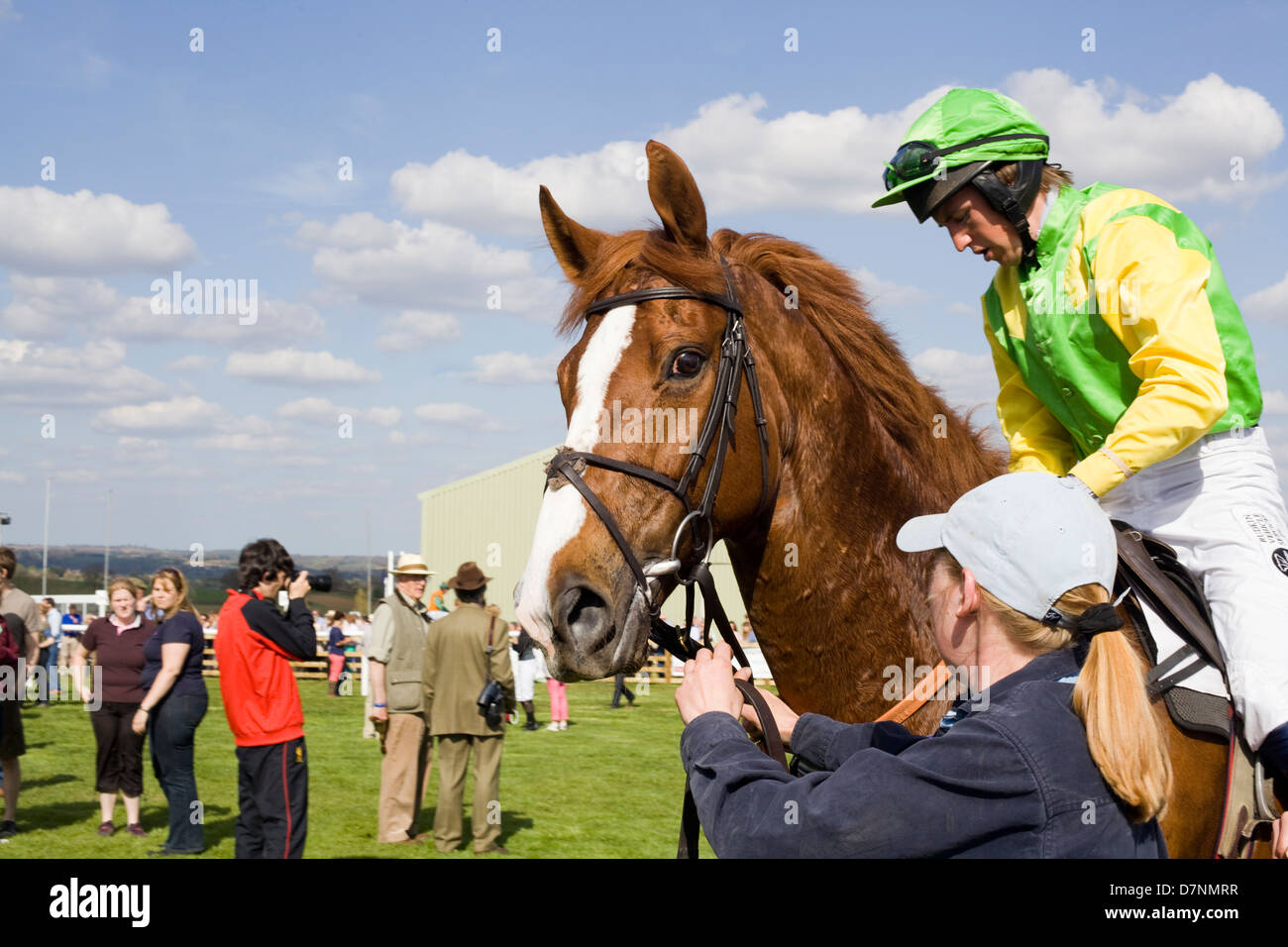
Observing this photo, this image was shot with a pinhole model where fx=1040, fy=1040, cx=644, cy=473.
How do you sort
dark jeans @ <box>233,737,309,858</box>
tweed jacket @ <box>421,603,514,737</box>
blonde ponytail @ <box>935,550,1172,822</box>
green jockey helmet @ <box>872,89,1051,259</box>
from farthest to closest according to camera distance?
tweed jacket @ <box>421,603,514,737</box>, dark jeans @ <box>233,737,309,858</box>, green jockey helmet @ <box>872,89,1051,259</box>, blonde ponytail @ <box>935,550,1172,822</box>

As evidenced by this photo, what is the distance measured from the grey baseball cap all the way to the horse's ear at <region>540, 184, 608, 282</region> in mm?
1466

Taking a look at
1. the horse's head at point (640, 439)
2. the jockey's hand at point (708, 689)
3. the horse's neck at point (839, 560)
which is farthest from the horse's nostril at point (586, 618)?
the horse's neck at point (839, 560)

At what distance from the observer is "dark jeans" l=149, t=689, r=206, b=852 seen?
792 cm

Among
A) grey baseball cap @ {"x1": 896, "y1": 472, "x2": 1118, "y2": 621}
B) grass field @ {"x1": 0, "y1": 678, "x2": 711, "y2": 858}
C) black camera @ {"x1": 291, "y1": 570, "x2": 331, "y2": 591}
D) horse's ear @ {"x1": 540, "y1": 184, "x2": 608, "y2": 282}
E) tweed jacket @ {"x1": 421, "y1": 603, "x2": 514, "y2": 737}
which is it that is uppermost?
horse's ear @ {"x1": 540, "y1": 184, "x2": 608, "y2": 282}

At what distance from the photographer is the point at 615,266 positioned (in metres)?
2.62

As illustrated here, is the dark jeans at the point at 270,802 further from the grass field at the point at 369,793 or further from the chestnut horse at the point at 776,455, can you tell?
the chestnut horse at the point at 776,455

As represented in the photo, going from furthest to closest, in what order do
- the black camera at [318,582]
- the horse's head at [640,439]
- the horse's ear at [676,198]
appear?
the black camera at [318,582] < the horse's ear at [676,198] < the horse's head at [640,439]

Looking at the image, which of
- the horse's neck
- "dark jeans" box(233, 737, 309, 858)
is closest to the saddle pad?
the horse's neck

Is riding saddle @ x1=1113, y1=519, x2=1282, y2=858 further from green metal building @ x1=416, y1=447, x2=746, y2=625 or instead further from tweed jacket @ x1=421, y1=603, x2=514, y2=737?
green metal building @ x1=416, y1=447, x2=746, y2=625

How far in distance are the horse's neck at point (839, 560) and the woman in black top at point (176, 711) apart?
647 centimetres

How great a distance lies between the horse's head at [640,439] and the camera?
7.35 feet

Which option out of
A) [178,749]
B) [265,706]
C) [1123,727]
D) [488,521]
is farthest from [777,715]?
[488,521]
